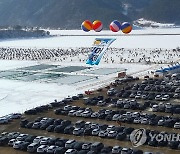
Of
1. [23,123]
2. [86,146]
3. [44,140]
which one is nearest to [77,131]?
[44,140]

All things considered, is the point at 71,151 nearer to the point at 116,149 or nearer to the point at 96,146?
the point at 96,146

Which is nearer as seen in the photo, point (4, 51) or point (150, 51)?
point (150, 51)

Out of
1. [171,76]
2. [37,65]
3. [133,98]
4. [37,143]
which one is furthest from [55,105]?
[37,65]

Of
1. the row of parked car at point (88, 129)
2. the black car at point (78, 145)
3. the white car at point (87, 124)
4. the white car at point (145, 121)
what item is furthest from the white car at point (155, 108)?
the black car at point (78, 145)

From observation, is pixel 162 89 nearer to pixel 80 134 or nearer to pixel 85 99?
pixel 85 99

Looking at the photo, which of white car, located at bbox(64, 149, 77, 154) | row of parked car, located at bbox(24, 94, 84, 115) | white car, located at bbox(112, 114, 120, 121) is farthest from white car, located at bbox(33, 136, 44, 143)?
row of parked car, located at bbox(24, 94, 84, 115)
